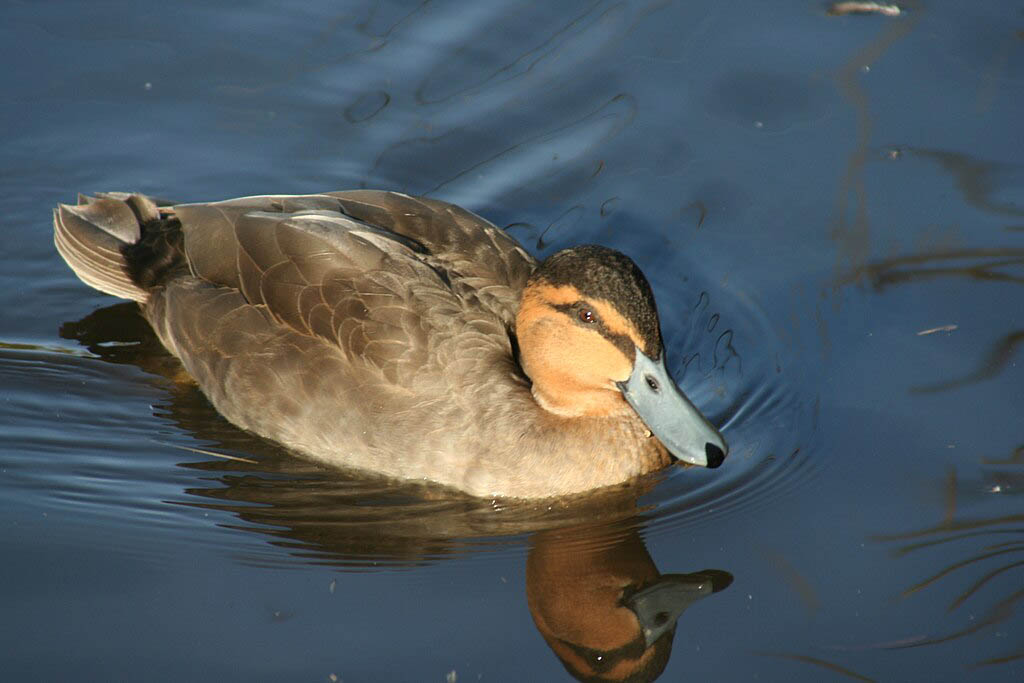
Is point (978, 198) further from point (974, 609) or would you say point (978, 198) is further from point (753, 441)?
point (974, 609)

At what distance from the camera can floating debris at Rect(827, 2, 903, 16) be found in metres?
9.37

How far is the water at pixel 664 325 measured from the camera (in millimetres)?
5551

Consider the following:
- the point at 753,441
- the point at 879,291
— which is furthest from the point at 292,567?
the point at 879,291

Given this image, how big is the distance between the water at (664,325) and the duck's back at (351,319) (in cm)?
26

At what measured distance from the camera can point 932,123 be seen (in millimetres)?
8531

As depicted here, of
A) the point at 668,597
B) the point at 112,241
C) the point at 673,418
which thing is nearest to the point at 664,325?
→ the point at 673,418

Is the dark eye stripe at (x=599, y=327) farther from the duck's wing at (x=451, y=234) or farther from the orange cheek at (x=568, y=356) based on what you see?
the duck's wing at (x=451, y=234)

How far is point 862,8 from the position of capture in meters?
9.41

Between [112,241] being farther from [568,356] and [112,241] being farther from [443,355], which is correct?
[568,356]

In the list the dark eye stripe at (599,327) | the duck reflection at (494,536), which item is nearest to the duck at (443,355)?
the dark eye stripe at (599,327)

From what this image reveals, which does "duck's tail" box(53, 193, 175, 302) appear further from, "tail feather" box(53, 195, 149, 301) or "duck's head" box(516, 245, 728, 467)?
"duck's head" box(516, 245, 728, 467)

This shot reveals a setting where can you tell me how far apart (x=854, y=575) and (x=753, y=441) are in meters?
1.15

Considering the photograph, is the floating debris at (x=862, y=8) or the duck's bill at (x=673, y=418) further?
the floating debris at (x=862, y=8)

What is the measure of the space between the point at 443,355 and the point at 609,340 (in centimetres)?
85
